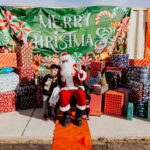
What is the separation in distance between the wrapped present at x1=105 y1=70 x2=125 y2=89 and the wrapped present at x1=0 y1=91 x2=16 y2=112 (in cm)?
239

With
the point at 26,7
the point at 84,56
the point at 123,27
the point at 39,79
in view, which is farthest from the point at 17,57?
the point at 123,27

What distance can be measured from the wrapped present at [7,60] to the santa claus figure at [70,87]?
5.74 ft

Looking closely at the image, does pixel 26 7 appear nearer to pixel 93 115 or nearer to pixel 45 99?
pixel 45 99

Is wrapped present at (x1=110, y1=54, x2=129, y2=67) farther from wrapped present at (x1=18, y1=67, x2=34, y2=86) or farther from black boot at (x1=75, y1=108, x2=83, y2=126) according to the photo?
wrapped present at (x1=18, y1=67, x2=34, y2=86)

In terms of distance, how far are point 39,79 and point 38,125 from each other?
151 centimetres

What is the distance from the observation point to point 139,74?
17.2ft

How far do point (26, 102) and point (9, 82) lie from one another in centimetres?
66

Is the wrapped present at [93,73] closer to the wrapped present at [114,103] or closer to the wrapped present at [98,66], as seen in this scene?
the wrapped present at [98,66]

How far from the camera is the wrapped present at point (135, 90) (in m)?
5.14

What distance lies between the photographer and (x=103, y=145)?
3891 millimetres

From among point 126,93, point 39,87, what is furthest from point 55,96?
point 126,93

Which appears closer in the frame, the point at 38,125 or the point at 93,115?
the point at 38,125

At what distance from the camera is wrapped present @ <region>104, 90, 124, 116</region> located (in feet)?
16.9

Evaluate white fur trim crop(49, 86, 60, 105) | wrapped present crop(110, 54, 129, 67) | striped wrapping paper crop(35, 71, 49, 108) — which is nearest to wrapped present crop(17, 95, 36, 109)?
striped wrapping paper crop(35, 71, 49, 108)
